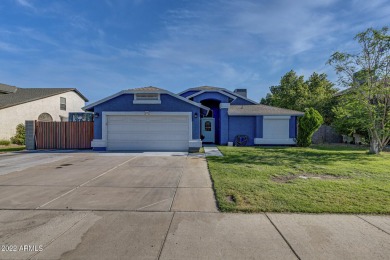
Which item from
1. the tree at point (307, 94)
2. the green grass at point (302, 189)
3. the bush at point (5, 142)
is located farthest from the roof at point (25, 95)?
the tree at point (307, 94)

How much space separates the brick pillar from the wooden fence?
0.55 ft

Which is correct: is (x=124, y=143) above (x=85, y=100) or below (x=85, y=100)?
below

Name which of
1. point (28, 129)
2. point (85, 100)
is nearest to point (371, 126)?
point (28, 129)

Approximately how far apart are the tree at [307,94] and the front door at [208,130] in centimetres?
1130

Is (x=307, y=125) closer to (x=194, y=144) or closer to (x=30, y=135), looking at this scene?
(x=194, y=144)

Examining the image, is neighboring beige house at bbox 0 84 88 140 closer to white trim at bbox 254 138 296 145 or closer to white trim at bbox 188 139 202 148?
white trim at bbox 188 139 202 148

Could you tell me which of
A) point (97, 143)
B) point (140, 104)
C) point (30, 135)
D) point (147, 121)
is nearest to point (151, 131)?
point (147, 121)

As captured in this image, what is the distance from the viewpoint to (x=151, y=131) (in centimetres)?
1259

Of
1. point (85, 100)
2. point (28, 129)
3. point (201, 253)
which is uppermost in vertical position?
point (85, 100)

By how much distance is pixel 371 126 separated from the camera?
1173cm

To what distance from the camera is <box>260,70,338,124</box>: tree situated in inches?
824

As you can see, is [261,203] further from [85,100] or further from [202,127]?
[85,100]

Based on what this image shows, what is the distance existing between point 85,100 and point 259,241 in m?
31.9

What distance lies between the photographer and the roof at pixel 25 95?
18266 millimetres
